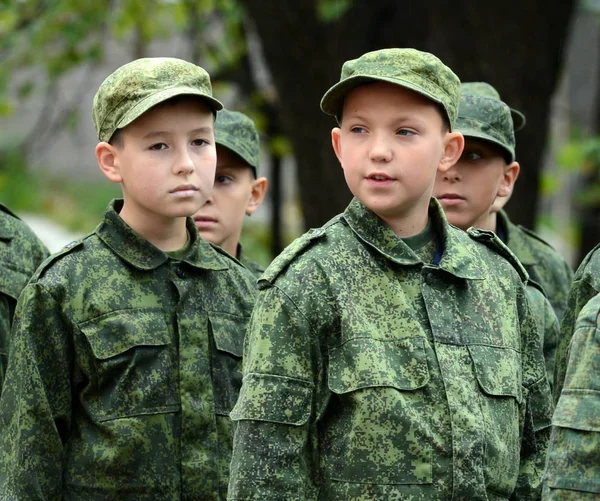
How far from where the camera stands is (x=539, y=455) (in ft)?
13.6

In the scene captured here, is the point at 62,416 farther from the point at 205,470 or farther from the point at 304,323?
the point at 304,323

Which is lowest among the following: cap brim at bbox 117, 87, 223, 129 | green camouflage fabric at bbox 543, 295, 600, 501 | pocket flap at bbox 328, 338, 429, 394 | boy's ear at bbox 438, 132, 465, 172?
green camouflage fabric at bbox 543, 295, 600, 501

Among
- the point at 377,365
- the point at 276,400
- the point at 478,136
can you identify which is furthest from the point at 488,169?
the point at 276,400

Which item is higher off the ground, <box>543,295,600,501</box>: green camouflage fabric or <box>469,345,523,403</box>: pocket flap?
<box>469,345,523,403</box>: pocket flap

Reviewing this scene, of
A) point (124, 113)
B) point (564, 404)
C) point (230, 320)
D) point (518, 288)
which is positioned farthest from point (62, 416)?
point (564, 404)

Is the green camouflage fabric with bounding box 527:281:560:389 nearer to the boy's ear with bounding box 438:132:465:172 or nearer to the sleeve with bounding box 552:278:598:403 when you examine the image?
the sleeve with bounding box 552:278:598:403

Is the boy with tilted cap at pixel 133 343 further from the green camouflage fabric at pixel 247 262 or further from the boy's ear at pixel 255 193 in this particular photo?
the boy's ear at pixel 255 193

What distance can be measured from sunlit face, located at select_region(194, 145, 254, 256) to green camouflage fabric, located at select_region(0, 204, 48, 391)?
712mm

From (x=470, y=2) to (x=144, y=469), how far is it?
17.1 ft

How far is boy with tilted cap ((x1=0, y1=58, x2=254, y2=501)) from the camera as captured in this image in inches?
175

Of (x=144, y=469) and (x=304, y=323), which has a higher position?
(x=304, y=323)

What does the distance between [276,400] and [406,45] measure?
5779 mm

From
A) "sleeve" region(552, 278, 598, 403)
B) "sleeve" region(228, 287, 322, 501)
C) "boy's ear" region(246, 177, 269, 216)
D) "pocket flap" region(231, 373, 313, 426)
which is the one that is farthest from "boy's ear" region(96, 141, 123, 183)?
"sleeve" region(552, 278, 598, 403)

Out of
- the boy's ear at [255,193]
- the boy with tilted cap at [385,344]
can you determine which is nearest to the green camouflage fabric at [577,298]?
the boy with tilted cap at [385,344]
